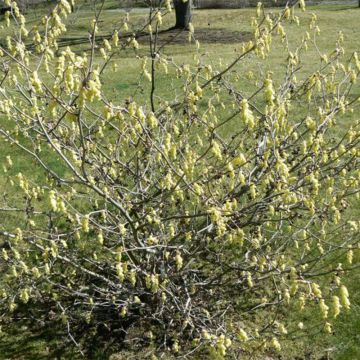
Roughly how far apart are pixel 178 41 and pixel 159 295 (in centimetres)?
1964

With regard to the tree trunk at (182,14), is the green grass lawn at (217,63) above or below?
below

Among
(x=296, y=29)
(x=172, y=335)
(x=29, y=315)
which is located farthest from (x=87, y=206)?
(x=296, y=29)

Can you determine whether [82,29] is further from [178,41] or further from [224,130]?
[224,130]

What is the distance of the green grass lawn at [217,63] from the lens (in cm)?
530

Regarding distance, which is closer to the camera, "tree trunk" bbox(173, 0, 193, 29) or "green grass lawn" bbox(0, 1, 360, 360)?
"green grass lawn" bbox(0, 1, 360, 360)

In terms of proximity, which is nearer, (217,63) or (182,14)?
(217,63)

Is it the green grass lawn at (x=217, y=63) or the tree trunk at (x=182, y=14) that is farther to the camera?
the tree trunk at (x=182, y=14)

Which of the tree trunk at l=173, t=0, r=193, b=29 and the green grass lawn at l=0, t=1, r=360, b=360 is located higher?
the tree trunk at l=173, t=0, r=193, b=29

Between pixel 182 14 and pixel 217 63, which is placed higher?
pixel 182 14

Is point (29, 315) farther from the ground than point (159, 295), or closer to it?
closer to it

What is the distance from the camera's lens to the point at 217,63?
43.9 feet

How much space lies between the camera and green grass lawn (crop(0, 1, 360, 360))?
17.4ft

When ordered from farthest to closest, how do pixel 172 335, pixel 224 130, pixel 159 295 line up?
pixel 224 130
pixel 172 335
pixel 159 295

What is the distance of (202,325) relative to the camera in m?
5.15
